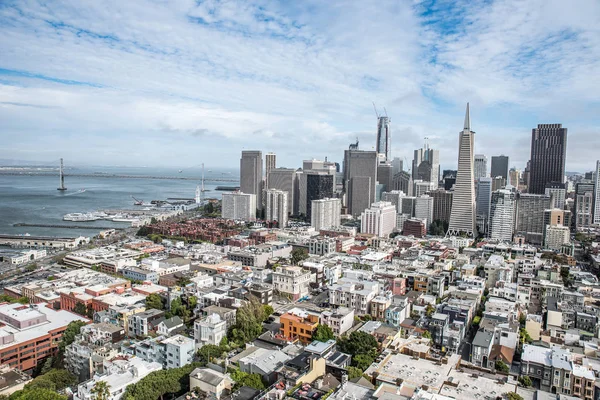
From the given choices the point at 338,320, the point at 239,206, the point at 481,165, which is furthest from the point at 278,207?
the point at 481,165

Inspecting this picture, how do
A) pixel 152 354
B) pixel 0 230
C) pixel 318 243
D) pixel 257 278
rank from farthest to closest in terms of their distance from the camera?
pixel 0 230, pixel 318 243, pixel 257 278, pixel 152 354

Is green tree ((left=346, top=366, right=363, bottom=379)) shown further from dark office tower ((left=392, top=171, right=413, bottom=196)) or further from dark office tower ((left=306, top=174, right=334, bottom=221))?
dark office tower ((left=392, top=171, right=413, bottom=196))

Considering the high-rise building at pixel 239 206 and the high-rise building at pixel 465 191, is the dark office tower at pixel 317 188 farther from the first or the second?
the high-rise building at pixel 465 191

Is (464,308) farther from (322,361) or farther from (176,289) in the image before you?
(176,289)

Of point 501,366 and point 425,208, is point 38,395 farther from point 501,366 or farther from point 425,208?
point 425,208

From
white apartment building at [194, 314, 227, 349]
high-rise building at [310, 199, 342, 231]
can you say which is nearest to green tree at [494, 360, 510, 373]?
white apartment building at [194, 314, 227, 349]

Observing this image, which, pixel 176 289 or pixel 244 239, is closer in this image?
pixel 176 289

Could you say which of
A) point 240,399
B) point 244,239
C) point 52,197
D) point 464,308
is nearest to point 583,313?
point 464,308
